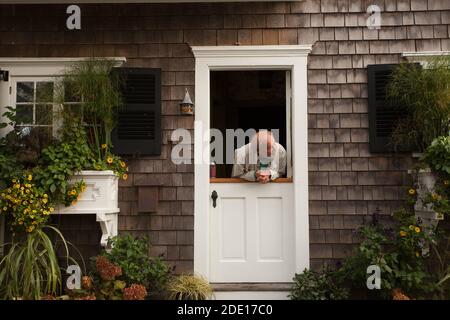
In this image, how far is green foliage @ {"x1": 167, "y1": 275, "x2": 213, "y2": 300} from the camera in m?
3.80

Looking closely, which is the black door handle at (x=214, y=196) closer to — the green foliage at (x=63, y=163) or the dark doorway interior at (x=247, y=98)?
the green foliage at (x=63, y=163)

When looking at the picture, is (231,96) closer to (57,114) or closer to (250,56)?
(250,56)

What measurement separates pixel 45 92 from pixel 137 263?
172 cm

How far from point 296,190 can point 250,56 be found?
127 centimetres

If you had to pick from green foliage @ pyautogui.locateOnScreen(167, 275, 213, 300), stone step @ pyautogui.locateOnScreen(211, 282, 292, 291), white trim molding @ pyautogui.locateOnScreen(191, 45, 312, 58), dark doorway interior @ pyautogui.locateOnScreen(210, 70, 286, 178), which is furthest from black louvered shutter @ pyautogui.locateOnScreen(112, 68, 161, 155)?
dark doorway interior @ pyautogui.locateOnScreen(210, 70, 286, 178)

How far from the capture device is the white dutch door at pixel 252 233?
13.6 feet

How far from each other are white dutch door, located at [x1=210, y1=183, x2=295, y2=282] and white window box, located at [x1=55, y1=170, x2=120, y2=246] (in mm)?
917

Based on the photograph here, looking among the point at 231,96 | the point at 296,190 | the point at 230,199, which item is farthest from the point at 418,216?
the point at 231,96

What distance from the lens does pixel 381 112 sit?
4.12m

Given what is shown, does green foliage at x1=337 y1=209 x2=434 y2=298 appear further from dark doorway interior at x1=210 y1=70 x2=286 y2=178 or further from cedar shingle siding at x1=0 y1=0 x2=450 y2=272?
dark doorway interior at x1=210 y1=70 x2=286 y2=178

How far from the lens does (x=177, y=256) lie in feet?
13.5

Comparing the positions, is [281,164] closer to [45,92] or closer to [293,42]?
[293,42]

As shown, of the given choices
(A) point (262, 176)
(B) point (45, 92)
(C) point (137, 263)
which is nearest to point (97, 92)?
(B) point (45, 92)

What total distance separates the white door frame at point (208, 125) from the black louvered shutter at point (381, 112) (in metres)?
0.57
